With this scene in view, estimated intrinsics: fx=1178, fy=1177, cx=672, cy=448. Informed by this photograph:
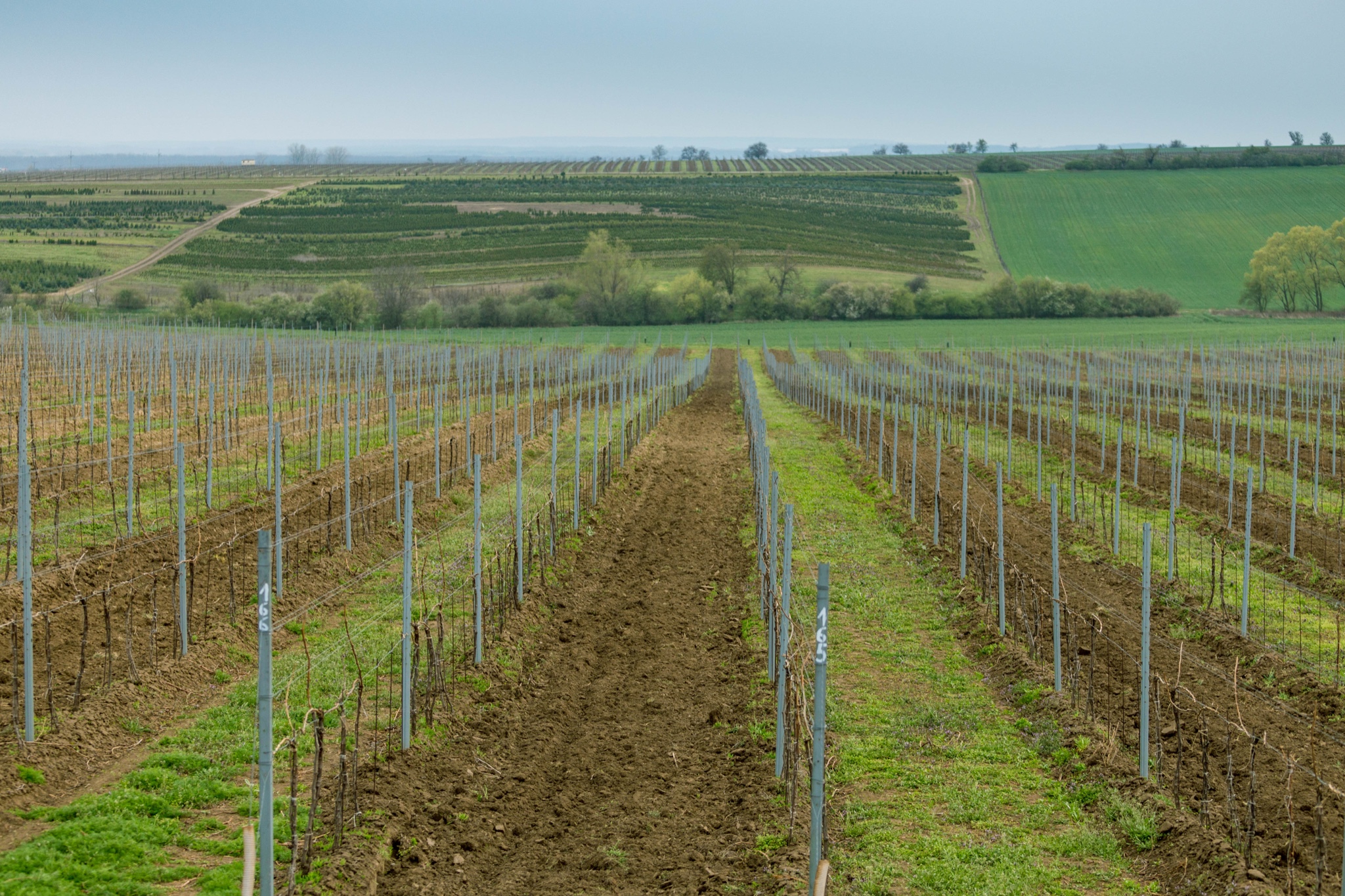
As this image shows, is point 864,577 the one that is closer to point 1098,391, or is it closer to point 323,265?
point 1098,391

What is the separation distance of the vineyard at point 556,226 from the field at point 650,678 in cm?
8248

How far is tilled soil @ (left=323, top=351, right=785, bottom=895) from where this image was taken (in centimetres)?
730

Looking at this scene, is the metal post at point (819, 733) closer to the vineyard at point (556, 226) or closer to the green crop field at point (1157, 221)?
the green crop field at point (1157, 221)

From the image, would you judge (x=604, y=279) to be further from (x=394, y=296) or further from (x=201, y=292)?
(x=201, y=292)

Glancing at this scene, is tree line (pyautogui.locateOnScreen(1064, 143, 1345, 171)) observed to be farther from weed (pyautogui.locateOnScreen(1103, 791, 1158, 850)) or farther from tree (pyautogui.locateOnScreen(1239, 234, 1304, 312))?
weed (pyautogui.locateOnScreen(1103, 791, 1158, 850))

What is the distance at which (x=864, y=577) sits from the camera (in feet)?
50.0

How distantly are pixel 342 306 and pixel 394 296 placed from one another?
5410 millimetres

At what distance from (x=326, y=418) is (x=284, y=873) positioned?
73.5 feet

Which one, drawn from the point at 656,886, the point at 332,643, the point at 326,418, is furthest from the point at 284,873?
→ the point at 326,418

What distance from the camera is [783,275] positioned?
91188 mm

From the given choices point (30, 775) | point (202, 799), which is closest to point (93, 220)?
point (30, 775)

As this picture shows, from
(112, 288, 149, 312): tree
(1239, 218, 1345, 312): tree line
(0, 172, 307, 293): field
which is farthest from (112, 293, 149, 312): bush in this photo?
(1239, 218, 1345, 312): tree line

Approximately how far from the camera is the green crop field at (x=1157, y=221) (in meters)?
96.2

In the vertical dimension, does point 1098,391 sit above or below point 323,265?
below
